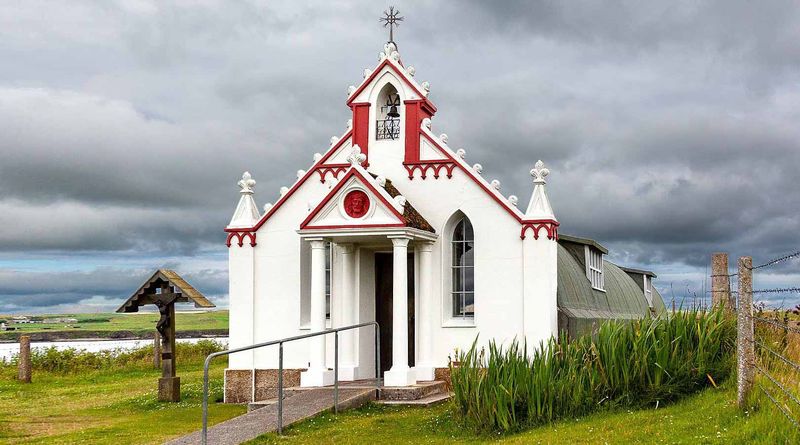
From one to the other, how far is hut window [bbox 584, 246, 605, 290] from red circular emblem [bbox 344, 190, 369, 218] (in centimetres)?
794

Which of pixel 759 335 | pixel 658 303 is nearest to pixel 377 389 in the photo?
pixel 759 335

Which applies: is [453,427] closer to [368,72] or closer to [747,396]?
[747,396]

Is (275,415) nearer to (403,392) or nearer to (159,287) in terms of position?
(403,392)

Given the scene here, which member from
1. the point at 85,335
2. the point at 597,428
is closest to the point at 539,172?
the point at 597,428

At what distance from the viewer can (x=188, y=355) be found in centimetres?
3575

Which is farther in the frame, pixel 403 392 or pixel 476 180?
pixel 476 180

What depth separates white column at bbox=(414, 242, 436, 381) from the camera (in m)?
19.7

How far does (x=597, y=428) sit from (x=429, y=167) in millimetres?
9114

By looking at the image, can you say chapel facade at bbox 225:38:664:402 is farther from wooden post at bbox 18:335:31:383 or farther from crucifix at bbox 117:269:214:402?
wooden post at bbox 18:335:31:383

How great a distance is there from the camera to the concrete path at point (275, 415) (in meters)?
14.2

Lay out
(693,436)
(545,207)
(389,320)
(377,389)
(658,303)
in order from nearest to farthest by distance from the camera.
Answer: (693,436)
(377,389)
(545,207)
(389,320)
(658,303)

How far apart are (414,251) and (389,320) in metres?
1.91

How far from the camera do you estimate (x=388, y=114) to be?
21250mm

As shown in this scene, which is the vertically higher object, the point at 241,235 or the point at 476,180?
the point at 476,180
